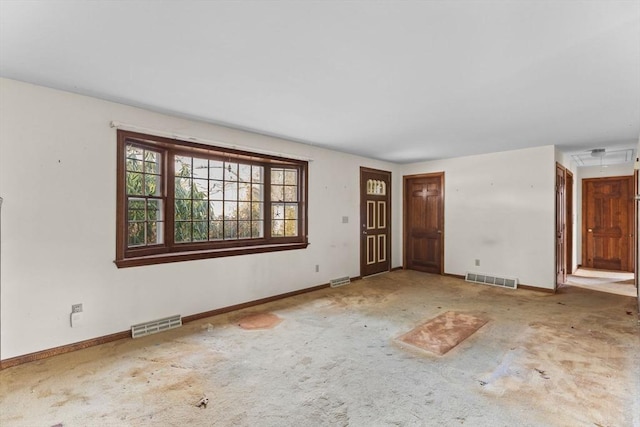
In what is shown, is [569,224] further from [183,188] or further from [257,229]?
[183,188]

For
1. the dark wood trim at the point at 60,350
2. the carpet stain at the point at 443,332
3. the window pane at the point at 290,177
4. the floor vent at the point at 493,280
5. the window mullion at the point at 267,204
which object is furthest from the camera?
the floor vent at the point at 493,280

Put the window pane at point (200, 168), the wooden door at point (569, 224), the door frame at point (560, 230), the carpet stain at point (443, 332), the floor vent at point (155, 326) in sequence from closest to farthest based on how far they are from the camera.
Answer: the carpet stain at point (443, 332) < the floor vent at point (155, 326) < the window pane at point (200, 168) < the door frame at point (560, 230) < the wooden door at point (569, 224)

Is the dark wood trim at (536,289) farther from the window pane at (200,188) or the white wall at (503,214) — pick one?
the window pane at (200,188)

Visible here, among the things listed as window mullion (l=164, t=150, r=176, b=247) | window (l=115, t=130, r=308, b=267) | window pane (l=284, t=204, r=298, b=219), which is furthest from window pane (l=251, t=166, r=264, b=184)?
window mullion (l=164, t=150, r=176, b=247)

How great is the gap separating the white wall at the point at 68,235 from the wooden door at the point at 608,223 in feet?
26.6

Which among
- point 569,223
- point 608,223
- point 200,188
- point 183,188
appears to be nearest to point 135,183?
point 183,188

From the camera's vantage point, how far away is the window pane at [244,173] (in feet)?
14.3

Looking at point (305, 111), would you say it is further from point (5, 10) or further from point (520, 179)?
point (520, 179)

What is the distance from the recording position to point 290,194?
496 centimetres

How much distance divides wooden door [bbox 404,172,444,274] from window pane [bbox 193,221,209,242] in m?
4.48

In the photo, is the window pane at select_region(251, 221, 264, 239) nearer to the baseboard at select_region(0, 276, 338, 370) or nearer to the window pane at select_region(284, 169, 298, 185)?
the window pane at select_region(284, 169, 298, 185)

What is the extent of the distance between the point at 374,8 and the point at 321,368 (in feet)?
8.60

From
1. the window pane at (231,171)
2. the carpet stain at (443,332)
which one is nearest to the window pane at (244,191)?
the window pane at (231,171)

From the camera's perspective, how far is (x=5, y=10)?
67.2 inches
